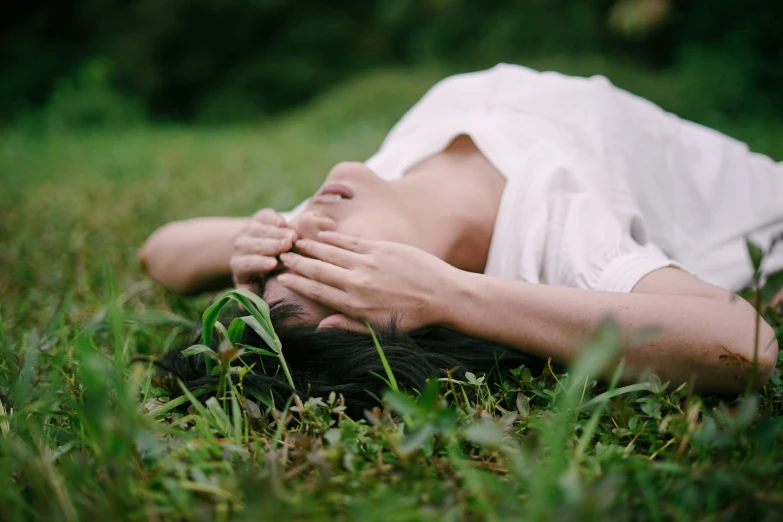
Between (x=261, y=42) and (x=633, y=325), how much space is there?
15.5 metres

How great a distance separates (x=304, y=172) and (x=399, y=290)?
352cm

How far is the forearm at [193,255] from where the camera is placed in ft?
6.95

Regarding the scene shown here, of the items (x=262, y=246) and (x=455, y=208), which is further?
(x=455, y=208)

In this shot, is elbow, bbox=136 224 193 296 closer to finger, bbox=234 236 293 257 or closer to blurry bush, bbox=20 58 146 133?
finger, bbox=234 236 293 257

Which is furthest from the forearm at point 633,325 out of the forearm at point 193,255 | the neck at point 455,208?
the forearm at point 193,255

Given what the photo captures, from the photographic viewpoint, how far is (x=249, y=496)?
2.22 ft

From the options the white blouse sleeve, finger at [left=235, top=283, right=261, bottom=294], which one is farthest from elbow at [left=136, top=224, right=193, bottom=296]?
the white blouse sleeve

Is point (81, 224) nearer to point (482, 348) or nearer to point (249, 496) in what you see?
point (482, 348)

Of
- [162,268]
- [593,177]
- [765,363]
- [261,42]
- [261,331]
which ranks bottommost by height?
[162,268]

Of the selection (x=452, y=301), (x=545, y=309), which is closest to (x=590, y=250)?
(x=545, y=309)

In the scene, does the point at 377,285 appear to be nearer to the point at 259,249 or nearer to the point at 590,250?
the point at 259,249

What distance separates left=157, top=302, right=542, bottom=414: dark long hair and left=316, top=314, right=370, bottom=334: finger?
0.10 feet

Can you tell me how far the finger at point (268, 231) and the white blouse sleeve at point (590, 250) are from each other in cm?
76

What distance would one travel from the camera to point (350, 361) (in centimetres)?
122
